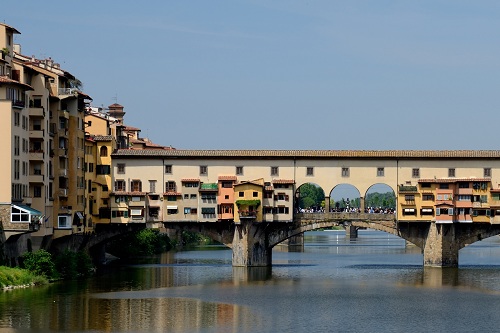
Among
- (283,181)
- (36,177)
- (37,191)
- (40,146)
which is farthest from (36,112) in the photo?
(283,181)

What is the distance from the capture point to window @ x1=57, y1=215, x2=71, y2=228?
304 feet

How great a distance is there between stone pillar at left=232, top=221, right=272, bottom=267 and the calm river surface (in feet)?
4.94

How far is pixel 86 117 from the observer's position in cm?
10994

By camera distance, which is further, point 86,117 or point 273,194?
point 86,117

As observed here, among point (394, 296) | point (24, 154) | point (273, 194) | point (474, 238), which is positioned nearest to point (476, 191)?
point (474, 238)

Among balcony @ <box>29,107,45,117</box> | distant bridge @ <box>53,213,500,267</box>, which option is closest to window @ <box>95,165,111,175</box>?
distant bridge @ <box>53,213,500,267</box>

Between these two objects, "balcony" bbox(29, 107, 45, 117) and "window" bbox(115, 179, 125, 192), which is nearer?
"balcony" bbox(29, 107, 45, 117)

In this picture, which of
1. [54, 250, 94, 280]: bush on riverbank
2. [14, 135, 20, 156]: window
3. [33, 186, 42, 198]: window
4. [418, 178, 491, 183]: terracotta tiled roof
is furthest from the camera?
[418, 178, 491, 183]: terracotta tiled roof

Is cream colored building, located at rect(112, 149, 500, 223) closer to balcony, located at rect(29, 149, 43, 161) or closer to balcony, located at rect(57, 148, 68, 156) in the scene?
balcony, located at rect(57, 148, 68, 156)

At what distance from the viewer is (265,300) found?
247 ft

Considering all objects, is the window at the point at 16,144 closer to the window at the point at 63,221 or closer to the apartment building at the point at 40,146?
the apartment building at the point at 40,146

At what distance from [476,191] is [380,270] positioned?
10.5 metres

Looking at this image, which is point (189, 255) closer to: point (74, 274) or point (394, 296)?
point (74, 274)

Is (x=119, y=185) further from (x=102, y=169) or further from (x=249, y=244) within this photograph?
(x=249, y=244)
